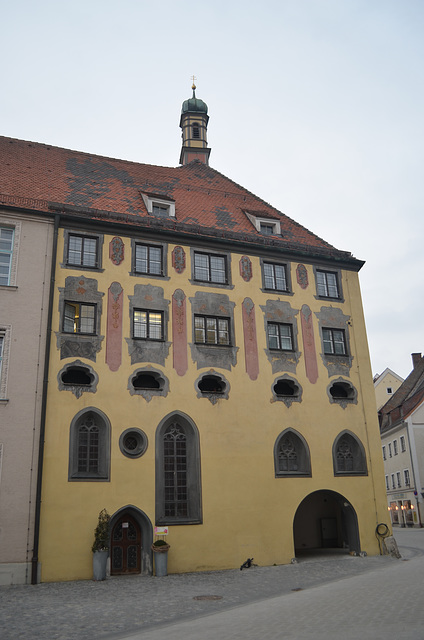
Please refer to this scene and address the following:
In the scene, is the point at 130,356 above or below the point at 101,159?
below

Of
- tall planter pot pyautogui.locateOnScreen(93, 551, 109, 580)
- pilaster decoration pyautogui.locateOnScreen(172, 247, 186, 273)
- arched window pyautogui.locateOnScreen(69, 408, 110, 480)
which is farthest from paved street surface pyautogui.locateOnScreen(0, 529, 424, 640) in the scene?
pilaster decoration pyautogui.locateOnScreen(172, 247, 186, 273)

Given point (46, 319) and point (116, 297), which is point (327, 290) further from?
point (46, 319)

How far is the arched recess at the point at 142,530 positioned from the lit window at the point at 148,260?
8.74 meters

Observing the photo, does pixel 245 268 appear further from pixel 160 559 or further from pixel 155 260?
pixel 160 559

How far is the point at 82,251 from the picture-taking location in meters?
21.3

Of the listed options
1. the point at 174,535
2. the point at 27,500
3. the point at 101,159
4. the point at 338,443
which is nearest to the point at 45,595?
the point at 27,500

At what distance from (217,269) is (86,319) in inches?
233

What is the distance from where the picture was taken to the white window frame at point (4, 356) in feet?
59.4

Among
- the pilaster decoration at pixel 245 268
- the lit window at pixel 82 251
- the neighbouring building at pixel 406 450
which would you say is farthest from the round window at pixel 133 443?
the neighbouring building at pixel 406 450

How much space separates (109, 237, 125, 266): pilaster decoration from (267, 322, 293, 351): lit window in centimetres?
652

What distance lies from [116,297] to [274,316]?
256 inches

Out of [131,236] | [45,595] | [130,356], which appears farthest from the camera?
[131,236]

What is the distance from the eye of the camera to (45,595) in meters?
14.6

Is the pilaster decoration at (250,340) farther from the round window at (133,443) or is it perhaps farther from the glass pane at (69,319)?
the glass pane at (69,319)
